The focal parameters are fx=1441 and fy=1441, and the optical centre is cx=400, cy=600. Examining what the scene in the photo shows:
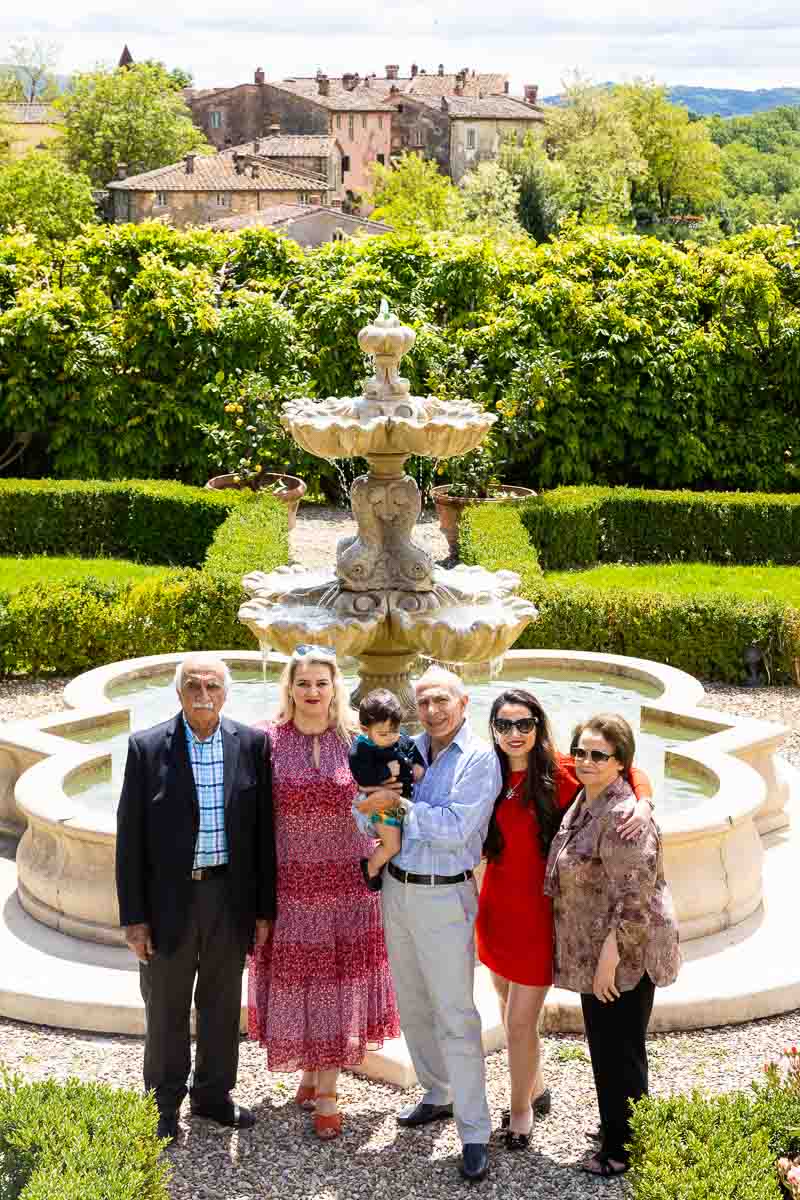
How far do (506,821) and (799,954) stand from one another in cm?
247

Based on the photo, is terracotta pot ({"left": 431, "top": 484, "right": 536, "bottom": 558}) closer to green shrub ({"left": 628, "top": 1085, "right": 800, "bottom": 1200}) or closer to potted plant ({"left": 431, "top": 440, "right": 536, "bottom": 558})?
potted plant ({"left": 431, "top": 440, "right": 536, "bottom": 558})

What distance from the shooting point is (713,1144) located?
4.00m

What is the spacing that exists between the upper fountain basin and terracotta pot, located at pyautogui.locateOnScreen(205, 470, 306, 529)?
7.13m

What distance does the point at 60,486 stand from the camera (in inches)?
594

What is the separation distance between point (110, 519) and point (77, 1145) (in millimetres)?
11730

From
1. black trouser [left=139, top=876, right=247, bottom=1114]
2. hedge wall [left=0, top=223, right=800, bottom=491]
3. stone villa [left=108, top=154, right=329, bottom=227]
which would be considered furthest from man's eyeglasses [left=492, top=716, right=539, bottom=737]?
stone villa [left=108, top=154, right=329, bottom=227]

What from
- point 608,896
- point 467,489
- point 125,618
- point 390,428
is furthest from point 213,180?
point 608,896

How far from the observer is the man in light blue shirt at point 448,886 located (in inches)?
176

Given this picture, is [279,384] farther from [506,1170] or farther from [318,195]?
[318,195]

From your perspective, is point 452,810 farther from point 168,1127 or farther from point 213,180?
point 213,180

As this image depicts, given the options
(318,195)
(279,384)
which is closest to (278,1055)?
(279,384)

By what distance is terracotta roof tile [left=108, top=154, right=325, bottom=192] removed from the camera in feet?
193

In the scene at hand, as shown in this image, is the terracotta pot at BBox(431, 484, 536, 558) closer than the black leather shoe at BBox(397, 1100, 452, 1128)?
No

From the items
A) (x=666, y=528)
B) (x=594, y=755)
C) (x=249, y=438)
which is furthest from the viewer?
(x=249, y=438)
